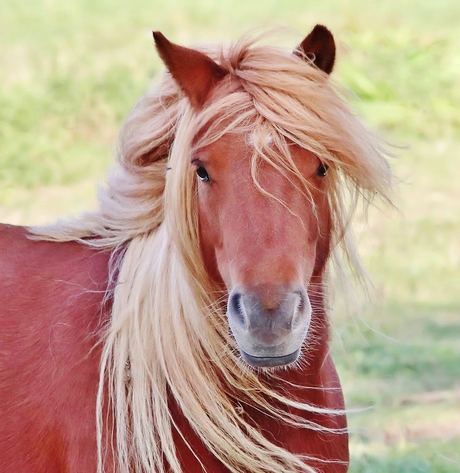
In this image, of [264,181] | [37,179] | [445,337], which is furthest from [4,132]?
[264,181]

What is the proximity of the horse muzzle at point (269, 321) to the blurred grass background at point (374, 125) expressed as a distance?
2.39 feet

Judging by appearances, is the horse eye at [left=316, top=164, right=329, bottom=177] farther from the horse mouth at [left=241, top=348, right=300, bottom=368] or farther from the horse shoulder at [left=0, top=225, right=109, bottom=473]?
the horse shoulder at [left=0, top=225, right=109, bottom=473]

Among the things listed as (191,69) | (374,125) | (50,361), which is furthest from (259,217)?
(374,125)

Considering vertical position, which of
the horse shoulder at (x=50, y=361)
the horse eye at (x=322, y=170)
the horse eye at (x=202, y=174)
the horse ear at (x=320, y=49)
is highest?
the horse ear at (x=320, y=49)

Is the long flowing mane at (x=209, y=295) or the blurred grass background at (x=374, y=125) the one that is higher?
the blurred grass background at (x=374, y=125)

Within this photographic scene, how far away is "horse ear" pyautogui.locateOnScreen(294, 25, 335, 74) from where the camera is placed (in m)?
2.50

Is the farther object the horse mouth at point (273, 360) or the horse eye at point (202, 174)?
the horse eye at point (202, 174)

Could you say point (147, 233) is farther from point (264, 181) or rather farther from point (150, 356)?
point (264, 181)

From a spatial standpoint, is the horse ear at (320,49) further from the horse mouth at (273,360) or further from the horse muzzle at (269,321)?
the horse mouth at (273,360)

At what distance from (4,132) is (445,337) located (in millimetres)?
5890

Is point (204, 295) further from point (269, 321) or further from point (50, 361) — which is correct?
point (50, 361)

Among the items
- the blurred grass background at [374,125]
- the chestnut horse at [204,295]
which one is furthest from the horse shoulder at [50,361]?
the blurred grass background at [374,125]

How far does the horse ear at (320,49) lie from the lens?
2.50 m

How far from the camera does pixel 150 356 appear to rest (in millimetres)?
2562
